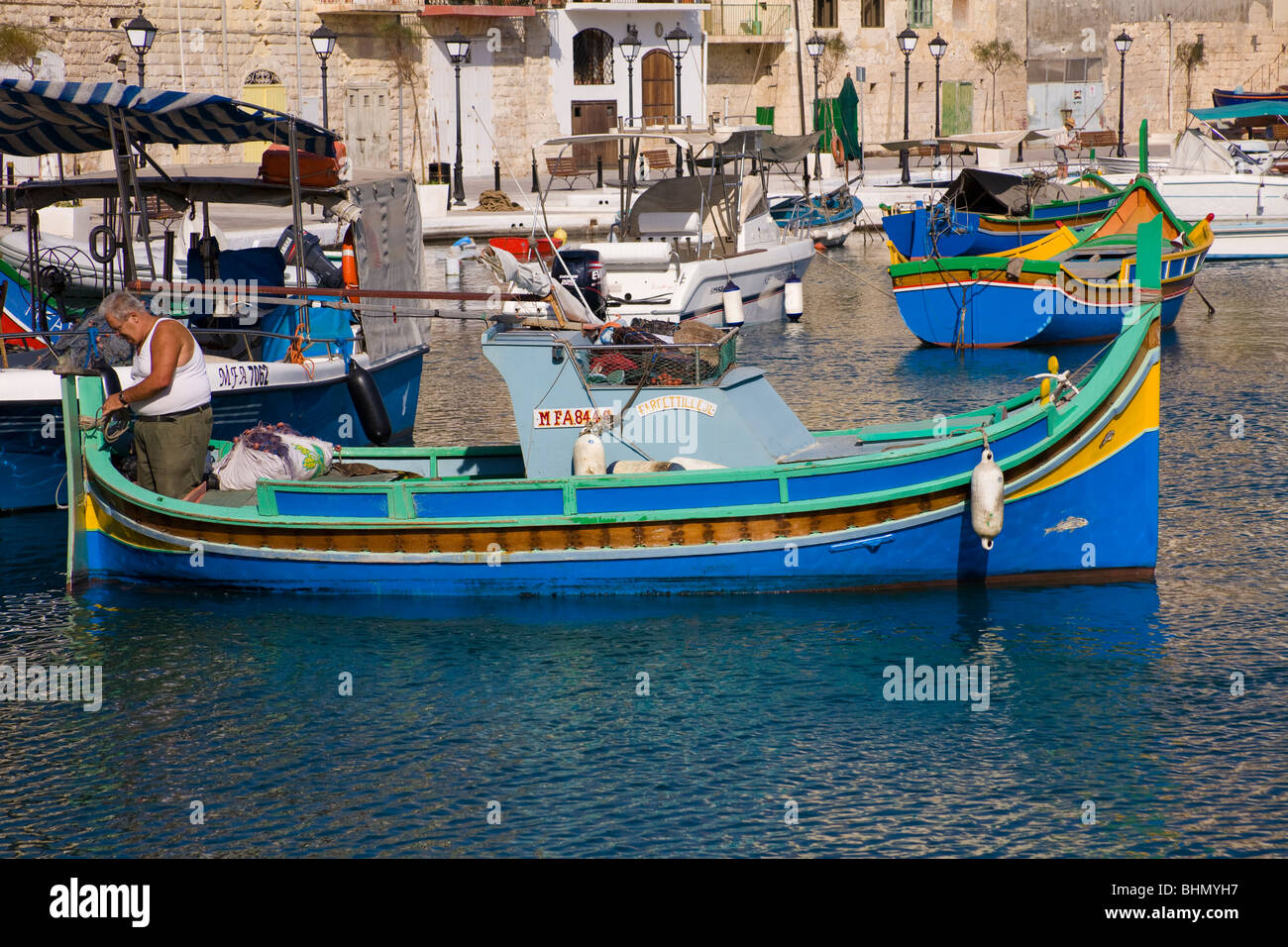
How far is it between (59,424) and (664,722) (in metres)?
6.76

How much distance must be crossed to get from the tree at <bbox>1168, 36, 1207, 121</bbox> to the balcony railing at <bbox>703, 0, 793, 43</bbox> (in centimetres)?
1798

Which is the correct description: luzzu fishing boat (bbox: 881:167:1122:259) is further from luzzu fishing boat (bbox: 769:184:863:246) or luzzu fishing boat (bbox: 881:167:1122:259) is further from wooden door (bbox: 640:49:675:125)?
wooden door (bbox: 640:49:675:125)

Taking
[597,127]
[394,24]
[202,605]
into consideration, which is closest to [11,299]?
[202,605]

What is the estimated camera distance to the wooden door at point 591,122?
47.1 meters

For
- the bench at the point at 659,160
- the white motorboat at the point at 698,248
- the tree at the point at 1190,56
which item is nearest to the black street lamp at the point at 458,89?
the bench at the point at 659,160

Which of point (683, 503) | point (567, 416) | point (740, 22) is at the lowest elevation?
point (683, 503)

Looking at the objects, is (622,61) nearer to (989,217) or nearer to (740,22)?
(740,22)

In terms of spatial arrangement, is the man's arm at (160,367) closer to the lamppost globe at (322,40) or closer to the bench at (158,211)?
the bench at (158,211)

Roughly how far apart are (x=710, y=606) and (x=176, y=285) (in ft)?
23.2

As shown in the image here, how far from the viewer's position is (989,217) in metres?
27.2

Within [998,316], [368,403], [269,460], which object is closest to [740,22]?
[998,316]

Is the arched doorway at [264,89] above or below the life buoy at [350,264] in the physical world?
above

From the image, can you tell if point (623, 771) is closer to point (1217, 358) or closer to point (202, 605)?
point (202, 605)

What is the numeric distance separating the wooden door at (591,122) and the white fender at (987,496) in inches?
1512
